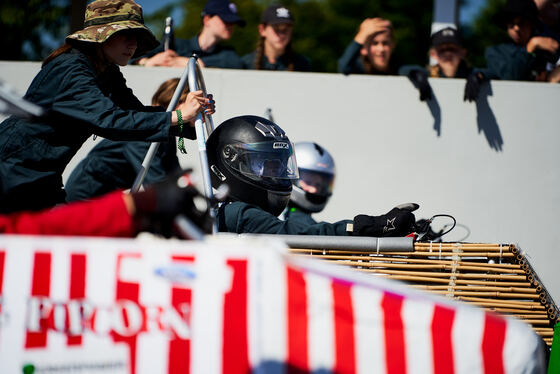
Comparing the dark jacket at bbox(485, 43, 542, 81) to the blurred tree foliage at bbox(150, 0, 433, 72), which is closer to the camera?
the dark jacket at bbox(485, 43, 542, 81)

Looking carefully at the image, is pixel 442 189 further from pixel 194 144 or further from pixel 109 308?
pixel 109 308

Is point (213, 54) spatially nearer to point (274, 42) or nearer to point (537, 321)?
point (274, 42)

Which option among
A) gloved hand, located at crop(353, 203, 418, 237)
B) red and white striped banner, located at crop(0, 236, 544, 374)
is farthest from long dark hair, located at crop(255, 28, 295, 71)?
red and white striped banner, located at crop(0, 236, 544, 374)

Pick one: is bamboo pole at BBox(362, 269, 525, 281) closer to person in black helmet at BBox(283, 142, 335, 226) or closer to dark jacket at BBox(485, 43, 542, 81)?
person in black helmet at BBox(283, 142, 335, 226)

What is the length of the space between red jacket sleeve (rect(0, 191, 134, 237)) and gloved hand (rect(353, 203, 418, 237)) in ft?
5.65

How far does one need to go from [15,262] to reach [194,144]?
12.6 feet

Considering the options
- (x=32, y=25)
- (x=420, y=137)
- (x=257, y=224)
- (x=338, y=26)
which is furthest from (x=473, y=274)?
(x=338, y=26)

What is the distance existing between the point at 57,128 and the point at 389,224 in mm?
1655

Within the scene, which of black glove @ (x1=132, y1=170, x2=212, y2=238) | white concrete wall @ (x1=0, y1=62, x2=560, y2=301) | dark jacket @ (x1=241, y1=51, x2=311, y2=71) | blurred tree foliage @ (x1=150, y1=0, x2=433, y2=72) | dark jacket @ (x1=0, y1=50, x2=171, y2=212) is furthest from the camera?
blurred tree foliage @ (x1=150, y1=0, x2=433, y2=72)

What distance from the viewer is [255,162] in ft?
14.4

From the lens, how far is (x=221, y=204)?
4406 mm

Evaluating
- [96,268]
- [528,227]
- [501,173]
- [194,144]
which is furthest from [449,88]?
[96,268]

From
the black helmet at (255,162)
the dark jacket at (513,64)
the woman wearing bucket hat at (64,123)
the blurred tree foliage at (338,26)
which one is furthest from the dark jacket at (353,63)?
the blurred tree foliage at (338,26)

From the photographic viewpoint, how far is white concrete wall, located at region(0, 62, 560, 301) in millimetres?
5996
